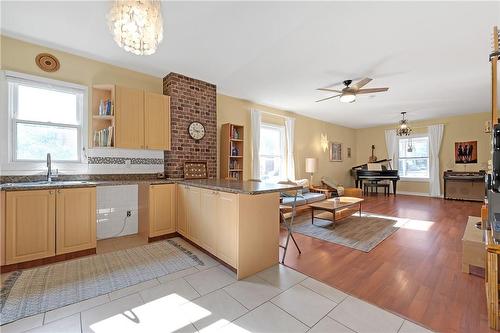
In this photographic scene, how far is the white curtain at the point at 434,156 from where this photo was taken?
7.30 meters

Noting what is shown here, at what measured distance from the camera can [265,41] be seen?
2.75 m

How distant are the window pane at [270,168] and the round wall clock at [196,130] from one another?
2108mm

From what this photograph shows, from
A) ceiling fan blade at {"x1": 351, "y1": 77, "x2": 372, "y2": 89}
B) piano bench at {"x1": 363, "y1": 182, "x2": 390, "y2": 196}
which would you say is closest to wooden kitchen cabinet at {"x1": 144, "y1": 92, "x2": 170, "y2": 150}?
ceiling fan blade at {"x1": 351, "y1": 77, "x2": 372, "y2": 89}

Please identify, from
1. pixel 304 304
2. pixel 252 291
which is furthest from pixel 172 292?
pixel 304 304

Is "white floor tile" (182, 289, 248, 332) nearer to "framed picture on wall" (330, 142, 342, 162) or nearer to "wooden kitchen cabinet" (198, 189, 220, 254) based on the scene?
"wooden kitchen cabinet" (198, 189, 220, 254)

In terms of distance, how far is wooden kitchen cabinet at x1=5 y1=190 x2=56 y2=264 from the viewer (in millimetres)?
2250

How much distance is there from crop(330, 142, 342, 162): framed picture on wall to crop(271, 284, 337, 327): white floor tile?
673 cm

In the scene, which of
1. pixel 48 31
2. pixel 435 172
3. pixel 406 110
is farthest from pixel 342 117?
pixel 48 31

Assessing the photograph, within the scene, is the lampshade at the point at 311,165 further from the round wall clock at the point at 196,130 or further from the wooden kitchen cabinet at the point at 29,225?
the wooden kitchen cabinet at the point at 29,225

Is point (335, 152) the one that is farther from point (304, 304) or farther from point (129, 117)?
point (304, 304)

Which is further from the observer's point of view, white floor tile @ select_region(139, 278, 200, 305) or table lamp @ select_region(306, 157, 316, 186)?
table lamp @ select_region(306, 157, 316, 186)

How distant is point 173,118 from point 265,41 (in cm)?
195

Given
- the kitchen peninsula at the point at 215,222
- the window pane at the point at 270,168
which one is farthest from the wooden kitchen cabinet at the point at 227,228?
the window pane at the point at 270,168

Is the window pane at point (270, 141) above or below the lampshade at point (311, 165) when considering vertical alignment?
above
